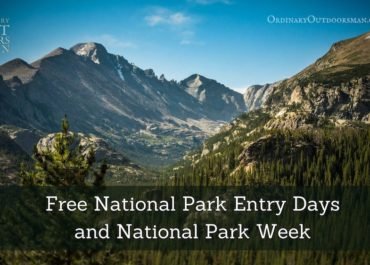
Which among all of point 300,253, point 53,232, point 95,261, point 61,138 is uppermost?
Result: point 61,138

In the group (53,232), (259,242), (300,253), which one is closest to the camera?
(53,232)

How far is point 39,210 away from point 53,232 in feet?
8.40

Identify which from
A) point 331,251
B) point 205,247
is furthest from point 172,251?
point 331,251

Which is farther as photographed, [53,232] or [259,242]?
[259,242]

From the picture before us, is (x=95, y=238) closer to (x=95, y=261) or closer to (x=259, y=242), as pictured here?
(x=95, y=261)

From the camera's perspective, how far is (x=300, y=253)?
182125 millimetres

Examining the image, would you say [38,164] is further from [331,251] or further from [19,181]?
[331,251]

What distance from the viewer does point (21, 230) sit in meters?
38.8

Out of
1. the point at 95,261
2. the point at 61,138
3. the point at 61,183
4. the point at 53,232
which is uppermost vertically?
the point at 61,138

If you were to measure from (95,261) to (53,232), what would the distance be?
4643mm

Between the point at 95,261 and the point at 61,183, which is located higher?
the point at 61,183

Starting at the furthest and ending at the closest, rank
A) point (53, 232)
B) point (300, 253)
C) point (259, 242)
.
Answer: point (259, 242), point (300, 253), point (53, 232)

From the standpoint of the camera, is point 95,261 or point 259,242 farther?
point 259,242

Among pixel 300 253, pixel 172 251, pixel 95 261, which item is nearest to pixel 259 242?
pixel 300 253
